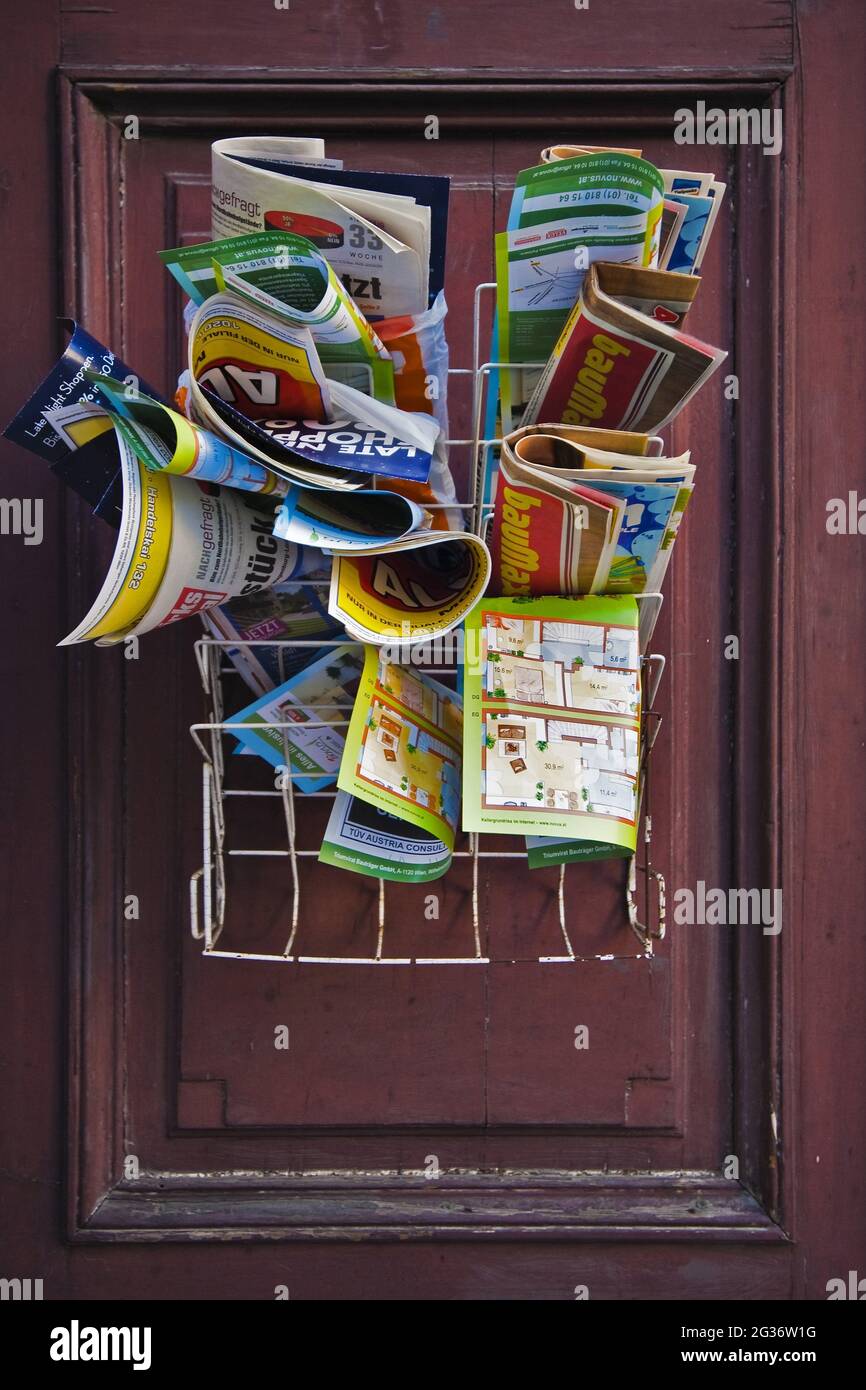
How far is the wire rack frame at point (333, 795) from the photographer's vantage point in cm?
94

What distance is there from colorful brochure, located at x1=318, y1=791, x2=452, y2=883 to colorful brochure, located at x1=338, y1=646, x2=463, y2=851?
0.02m

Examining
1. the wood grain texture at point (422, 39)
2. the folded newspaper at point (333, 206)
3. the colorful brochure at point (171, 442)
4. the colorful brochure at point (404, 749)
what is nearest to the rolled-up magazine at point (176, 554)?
the colorful brochure at point (171, 442)

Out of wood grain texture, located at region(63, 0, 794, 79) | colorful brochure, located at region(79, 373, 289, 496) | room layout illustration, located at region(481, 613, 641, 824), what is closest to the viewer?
colorful brochure, located at region(79, 373, 289, 496)

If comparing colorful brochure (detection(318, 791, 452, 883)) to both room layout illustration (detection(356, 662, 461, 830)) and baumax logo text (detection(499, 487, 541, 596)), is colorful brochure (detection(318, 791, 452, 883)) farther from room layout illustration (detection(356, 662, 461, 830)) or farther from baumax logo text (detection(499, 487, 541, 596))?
baumax logo text (detection(499, 487, 541, 596))

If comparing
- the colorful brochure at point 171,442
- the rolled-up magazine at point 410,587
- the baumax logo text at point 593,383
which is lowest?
the rolled-up magazine at point 410,587

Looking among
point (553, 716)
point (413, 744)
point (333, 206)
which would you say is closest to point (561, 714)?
point (553, 716)

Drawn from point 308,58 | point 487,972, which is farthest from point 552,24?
point 487,972

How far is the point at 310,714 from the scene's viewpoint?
97 cm

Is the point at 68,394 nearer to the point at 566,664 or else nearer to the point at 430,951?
the point at 566,664

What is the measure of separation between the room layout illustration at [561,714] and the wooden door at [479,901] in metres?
0.27

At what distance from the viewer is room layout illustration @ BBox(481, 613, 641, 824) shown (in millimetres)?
872

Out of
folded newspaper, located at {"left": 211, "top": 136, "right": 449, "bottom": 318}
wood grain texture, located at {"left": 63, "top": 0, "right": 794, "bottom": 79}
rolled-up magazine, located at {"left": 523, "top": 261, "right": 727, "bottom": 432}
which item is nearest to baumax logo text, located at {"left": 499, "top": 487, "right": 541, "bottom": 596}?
rolled-up magazine, located at {"left": 523, "top": 261, "right": 727, "bottom": 432}

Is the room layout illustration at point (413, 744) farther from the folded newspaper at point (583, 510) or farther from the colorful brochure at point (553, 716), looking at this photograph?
the folded newspaper at point (583, 510)

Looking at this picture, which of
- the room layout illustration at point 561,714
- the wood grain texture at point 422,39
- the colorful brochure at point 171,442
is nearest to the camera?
the colorful brochure at point 171,442
